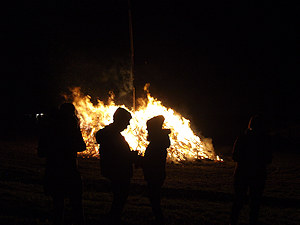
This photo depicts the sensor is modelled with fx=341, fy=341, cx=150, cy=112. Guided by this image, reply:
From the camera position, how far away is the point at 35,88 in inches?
1548

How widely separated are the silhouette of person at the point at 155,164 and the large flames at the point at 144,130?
A: 31.2 ft

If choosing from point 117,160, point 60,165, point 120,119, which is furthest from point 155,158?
point 60,165

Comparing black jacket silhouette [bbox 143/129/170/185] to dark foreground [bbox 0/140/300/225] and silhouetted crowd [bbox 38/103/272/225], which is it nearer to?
silhouetted crowd [bbox 38/103/272/225]

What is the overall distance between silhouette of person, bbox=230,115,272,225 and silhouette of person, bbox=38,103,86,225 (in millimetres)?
2371

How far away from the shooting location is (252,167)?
5.19 meters

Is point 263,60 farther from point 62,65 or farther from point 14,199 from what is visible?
point 14,199

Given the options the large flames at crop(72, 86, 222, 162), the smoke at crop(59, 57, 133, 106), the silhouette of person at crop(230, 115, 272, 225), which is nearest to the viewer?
the silhouette of person at crop(230, 115, 272, 225)

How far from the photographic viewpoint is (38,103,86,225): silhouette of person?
467 cm

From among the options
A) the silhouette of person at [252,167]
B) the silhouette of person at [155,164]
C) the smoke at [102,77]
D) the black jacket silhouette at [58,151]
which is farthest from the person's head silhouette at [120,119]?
the smoke at [102,77]

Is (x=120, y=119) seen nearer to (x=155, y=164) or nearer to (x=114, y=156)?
(x=114, y=156)

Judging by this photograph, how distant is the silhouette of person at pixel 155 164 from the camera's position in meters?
5.01

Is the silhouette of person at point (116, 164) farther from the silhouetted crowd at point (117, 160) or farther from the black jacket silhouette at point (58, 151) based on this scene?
the black jacket silhouette at point (58, 151)

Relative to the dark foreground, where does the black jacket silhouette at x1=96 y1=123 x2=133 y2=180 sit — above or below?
above

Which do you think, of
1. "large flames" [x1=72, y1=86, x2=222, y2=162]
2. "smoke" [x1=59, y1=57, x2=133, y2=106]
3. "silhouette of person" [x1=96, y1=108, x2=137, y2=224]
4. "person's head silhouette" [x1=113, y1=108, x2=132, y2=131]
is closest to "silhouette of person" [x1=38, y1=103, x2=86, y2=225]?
"silhouette of person" [x1=96, y1=108, x2=137, y2=224]
